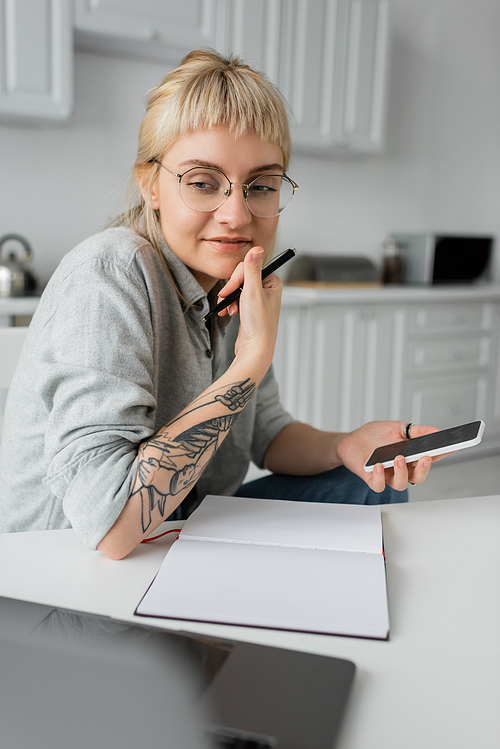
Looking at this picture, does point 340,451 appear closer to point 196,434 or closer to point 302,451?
point 302,451

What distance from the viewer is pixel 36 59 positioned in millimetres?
2180

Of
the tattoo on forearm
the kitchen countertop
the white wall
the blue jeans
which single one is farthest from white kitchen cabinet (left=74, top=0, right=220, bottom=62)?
the tattoo on forearm

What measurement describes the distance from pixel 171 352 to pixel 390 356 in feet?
7.25

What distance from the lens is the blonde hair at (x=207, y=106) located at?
0.90 metres

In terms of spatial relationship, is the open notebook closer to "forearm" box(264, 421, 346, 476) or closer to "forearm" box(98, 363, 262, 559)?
"forearm" box(98, 363, 262, 559)

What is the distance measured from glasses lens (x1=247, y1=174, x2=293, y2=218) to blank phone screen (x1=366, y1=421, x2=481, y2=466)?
41cm

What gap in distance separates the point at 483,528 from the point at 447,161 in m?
3.59

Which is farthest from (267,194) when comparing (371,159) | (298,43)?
(371,159)

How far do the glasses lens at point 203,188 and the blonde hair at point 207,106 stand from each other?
0.06 m

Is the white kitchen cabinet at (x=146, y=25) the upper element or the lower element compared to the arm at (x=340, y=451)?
upper

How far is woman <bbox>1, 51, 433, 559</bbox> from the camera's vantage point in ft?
2.40

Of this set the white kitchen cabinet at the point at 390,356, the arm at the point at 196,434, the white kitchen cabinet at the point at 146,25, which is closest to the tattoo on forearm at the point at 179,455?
the arm at the point at 196,434

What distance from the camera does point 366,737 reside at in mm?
406

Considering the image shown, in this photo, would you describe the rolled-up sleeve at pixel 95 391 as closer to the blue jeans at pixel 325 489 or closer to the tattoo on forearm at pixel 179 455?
the tattoo on forearm at pixel 179 455
